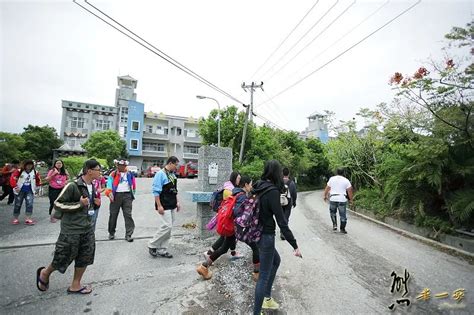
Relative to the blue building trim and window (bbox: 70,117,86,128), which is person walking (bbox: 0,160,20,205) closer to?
the blue building trim

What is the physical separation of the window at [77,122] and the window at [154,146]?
417 inches

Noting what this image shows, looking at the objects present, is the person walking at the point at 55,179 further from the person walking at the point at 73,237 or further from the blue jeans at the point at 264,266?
the blue jeans at the point at 264,266

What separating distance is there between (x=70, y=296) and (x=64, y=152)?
35115mm

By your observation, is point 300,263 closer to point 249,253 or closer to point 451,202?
point 249,253

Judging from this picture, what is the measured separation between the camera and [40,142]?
32.2 m

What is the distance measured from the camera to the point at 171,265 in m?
4.09

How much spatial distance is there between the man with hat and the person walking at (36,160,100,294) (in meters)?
1.99

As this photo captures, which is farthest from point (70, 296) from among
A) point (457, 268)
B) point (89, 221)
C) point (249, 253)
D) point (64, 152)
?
point (64, 152)

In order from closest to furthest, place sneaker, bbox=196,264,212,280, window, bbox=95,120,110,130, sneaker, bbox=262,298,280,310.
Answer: sneaker, bbox=262,298,280,310 → sneaker, bbox=196,264,212,280 → window, bbox=95,120,110,130

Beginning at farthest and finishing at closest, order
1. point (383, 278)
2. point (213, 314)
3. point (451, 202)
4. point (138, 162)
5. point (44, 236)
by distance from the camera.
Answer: point (138, 162), point (451, 202), point (44, 236), point (383, 278), point (213, 314)

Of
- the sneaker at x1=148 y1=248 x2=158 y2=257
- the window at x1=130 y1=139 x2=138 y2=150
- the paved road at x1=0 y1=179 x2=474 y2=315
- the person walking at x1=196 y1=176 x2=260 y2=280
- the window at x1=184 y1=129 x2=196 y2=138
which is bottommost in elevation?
the paved road at x1=0 y1=179 x2=474 y2=315

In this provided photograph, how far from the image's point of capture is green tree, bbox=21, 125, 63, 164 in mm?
31328

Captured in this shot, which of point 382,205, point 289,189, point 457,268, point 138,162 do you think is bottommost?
point 457,268

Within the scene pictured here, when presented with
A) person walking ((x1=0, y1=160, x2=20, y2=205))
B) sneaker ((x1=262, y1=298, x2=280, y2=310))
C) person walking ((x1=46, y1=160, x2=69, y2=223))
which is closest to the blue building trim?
person walking ((x1=0, y1=160, x2=20, y2=205))
